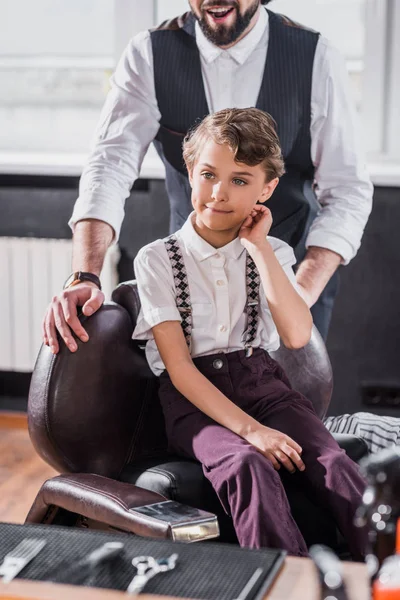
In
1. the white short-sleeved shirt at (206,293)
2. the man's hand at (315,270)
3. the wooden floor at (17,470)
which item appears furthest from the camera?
the wooden floor at (17,470)

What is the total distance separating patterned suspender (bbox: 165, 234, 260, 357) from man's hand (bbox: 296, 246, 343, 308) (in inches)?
9.0

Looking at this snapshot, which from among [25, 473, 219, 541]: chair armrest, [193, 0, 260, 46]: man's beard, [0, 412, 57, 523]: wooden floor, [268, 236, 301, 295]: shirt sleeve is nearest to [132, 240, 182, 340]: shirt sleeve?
[268, 236, 301, 295]: shirt sleeve

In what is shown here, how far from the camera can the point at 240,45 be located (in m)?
2.41

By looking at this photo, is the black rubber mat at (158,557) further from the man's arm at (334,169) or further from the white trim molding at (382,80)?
the white trim molding at (382,80)

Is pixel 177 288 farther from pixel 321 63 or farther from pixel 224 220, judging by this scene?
pixel 321 63

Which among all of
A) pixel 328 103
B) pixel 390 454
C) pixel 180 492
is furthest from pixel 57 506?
pixel 328 103

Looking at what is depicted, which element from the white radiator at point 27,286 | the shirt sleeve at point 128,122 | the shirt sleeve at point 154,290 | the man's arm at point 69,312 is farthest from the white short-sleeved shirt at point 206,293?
the white radiator at point 27,286

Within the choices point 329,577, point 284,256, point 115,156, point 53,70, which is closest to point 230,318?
point 284,256

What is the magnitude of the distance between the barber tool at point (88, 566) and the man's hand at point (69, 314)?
2.14ft

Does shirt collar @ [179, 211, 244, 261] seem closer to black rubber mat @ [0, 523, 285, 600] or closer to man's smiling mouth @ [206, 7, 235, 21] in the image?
man's smiling mouth @ [206, 7, 235, 21]

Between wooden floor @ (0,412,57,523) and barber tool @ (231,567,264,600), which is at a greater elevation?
barber tool @ (231,567,264,600)

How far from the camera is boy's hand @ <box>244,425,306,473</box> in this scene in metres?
1.74

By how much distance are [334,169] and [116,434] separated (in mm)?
925

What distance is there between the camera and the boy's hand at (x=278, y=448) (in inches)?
68.5
